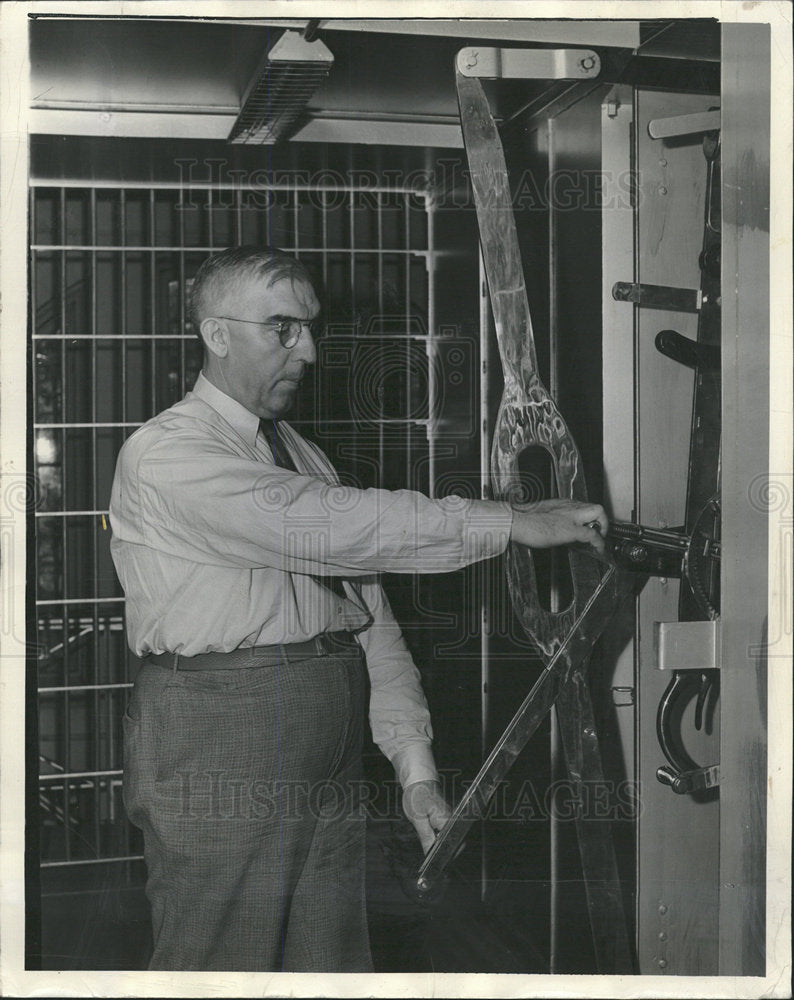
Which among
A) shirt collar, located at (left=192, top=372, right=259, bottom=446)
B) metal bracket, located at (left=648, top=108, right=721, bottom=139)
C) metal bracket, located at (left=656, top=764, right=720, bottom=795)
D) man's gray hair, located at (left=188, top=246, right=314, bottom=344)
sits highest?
metal bracket, located at (left=648, top=108, right=721, bottom=139)

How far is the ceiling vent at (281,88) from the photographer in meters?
0.98

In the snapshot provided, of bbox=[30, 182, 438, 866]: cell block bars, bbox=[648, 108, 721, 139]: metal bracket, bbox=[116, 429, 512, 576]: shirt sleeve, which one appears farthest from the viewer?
bbox=[30, 182, 438, 866]: cell block bars

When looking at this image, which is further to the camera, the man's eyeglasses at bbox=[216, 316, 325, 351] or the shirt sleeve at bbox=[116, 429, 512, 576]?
the man's eyeglasses at bbox=[216, 316, 325, 351]

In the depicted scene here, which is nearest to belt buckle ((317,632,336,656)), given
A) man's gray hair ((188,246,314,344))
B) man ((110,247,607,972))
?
man ((110,247,607,972))

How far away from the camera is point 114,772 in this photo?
4.68 ft

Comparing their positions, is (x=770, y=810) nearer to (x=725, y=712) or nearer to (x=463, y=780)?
(x=725, y=712)

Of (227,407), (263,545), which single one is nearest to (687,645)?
(263,545)

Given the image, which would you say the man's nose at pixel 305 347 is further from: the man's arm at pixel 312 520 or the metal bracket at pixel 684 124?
the metal bracket at pixel 684 124

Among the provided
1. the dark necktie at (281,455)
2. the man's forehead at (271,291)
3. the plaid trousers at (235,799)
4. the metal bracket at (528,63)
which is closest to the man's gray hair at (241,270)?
the man's forehead at (271,291)

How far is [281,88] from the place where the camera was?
1.07m

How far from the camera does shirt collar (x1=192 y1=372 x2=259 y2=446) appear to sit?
1.08m

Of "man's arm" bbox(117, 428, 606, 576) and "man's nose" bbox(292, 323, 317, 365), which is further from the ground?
"man's nose" bbox(292, 323, 317, 365)

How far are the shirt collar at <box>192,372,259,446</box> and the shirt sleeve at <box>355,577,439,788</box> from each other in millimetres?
208

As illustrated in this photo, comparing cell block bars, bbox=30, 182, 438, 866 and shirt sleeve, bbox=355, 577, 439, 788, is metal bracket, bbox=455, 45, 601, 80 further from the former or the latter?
shirt sleeve, bbox=355, 577, 439, 788
